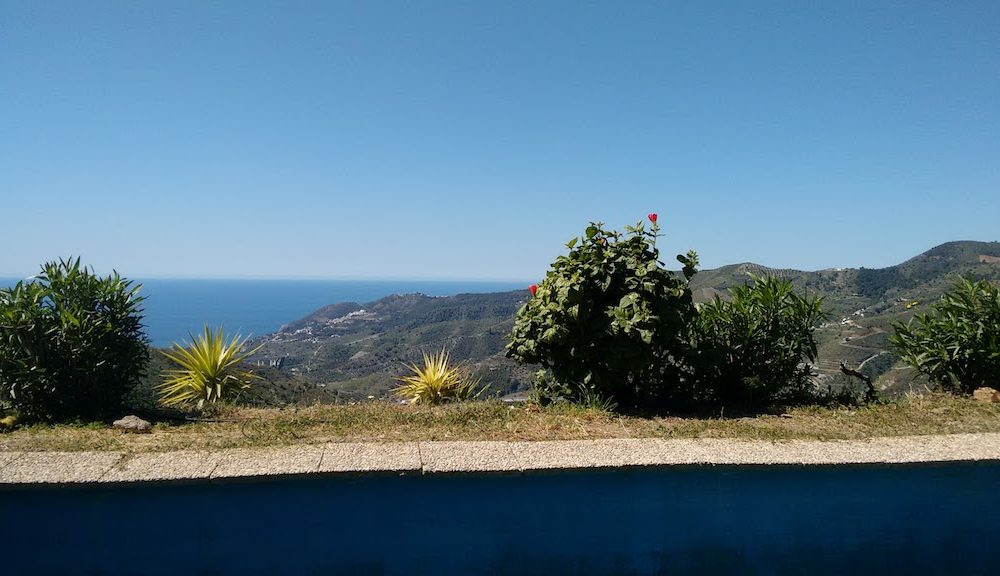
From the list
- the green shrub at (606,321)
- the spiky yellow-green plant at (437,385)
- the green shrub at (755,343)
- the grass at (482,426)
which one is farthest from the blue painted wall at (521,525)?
the spiky yellow-green plant at (437,385)

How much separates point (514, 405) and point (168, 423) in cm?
330

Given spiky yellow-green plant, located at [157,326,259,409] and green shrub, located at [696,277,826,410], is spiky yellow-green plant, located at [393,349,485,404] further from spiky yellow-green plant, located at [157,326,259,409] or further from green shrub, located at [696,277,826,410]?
green shrub, located at [696,277,826,410]

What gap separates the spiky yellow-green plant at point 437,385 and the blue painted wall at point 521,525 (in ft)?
9.48

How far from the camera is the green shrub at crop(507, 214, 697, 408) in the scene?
5.68 m

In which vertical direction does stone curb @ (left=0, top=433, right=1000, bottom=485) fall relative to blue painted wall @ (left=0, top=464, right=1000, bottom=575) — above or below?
above

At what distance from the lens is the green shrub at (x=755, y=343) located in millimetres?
6312

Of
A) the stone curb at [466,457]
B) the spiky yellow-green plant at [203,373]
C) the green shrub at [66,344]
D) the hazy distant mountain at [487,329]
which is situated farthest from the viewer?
the hazy distant mountain at [487,329]

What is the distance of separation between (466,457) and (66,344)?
12.3 feet

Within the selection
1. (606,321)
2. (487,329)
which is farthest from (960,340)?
(487,329)

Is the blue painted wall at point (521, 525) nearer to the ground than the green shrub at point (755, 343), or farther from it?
nearer to the ground

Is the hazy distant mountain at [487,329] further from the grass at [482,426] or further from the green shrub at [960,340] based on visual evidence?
the grass at [482,426]

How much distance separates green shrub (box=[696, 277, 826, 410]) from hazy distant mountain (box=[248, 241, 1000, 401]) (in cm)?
41

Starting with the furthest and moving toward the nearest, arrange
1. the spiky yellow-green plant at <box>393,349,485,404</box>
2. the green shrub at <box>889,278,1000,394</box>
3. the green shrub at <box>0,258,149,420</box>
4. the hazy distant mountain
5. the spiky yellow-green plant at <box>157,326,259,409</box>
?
1. the hazy distant mountain
2. the spiky yellow-green plant at <box>393,349,485,404</box>
3. the spiky yellow-green plant at <box>157,326,259,409</box>
4. the green shrub at <box>889,278,1000,394</box>
5. the green shrub at <box>0,258,149,420</box>

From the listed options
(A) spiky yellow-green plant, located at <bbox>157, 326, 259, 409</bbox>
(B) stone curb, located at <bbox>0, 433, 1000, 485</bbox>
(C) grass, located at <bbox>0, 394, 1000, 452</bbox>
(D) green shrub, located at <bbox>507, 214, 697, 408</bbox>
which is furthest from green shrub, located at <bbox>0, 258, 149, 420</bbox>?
(D) green shrub, located at <bbox>507, 214, 697, 408</bbox>
